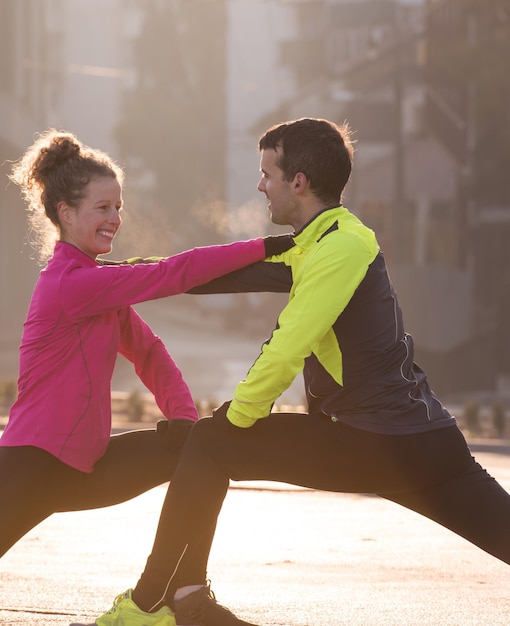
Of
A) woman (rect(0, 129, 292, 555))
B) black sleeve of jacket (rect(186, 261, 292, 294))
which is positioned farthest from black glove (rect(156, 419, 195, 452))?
black sleeve of jacket (rect(186, 261, 292, 294))

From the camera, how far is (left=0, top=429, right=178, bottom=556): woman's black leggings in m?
4.18

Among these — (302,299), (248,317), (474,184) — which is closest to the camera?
(302,299)

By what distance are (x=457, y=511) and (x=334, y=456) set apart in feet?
1.33

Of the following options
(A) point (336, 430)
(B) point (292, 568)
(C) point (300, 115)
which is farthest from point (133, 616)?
(C) point (300, 115)

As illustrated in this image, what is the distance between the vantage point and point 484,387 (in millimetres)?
25062

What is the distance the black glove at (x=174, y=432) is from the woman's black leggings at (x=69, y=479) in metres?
0.02

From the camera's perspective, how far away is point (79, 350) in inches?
167

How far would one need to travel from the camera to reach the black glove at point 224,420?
4027mm

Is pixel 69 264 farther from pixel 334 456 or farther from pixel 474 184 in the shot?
pixel 474 184

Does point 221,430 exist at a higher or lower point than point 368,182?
higher

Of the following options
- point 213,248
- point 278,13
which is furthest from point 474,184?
point 278,13

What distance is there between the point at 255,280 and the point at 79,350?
0.60 metres

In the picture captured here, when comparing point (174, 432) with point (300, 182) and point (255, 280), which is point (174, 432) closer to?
point (255, 280)

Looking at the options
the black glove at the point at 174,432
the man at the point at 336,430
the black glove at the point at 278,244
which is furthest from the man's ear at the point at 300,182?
the black glove at the point at 174,432
